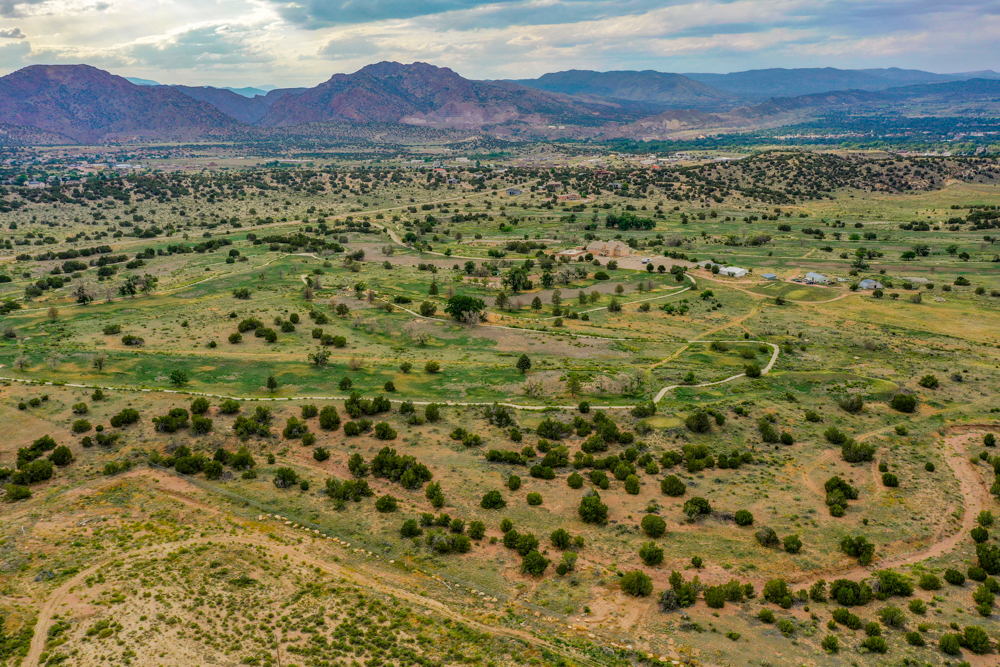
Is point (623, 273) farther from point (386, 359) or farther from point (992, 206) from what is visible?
point (992, 206)

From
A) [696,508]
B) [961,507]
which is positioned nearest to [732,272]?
[961,507]

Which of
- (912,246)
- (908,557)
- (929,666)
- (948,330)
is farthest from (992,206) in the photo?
(929,666)

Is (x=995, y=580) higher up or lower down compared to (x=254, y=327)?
lower down

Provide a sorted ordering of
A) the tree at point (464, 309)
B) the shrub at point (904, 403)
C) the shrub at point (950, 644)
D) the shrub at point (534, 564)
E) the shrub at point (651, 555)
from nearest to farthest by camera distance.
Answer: the shrub at point (950, 644), the shrub at point (534, 564), the shrub at point (651, 555), the shrub at point (904, 403), the tree at point (464, 309)

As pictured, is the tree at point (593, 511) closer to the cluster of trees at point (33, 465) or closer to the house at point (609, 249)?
the cluster of trees at point (33, 465)

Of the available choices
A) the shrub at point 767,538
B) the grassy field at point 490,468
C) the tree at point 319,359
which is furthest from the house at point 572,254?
the shrub at point 767,538

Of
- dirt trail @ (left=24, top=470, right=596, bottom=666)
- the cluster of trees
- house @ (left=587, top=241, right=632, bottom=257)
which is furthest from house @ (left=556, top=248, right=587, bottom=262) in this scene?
the cluster of trees
